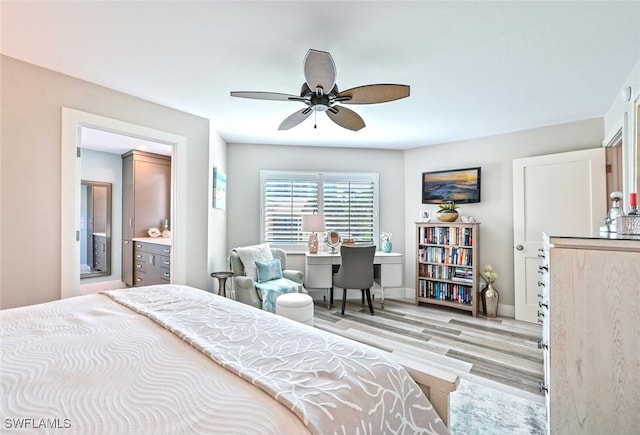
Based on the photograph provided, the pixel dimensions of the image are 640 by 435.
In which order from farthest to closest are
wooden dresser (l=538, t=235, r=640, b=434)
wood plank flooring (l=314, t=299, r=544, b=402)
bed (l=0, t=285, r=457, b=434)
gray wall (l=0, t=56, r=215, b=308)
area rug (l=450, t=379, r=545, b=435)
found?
wood plank flooring (l=314, t=299, r=544, b=402)
gray wall (l=0, t=56, r=215, b=308)
area rug (l=450, t=379, r=545, b=435)
wooden dresser (l=538, t=235, r=640, b=434)
bed (l=0, t=285, r=457, b=434)

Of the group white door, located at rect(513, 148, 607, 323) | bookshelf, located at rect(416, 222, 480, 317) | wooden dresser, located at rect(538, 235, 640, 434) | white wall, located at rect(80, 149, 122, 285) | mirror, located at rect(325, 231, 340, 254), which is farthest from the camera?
white wall, located at rect(80, 149, 122, 285)

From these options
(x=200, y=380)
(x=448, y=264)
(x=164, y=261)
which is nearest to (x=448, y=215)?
(x=448, y=264)

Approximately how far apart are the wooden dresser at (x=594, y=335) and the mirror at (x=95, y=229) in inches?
246

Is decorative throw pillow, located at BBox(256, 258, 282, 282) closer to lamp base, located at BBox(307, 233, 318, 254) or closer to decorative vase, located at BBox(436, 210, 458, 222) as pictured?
lamp base, located at BBox(307, 233, 318, 254)

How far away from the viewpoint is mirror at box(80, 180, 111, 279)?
5.27 metres

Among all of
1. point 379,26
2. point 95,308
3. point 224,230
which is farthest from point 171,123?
point 379,26

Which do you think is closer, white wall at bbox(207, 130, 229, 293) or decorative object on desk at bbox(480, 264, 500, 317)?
white wall at bbox(207, 130, 229, 293)

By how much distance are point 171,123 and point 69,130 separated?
91 cm

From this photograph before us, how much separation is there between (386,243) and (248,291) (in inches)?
86.5

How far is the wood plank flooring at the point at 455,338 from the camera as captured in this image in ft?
7.89

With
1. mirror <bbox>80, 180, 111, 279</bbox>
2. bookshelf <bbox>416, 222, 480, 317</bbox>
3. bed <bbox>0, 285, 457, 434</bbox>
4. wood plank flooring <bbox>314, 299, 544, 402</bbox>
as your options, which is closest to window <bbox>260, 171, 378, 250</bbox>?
bookshelf <bbox>416, 222, 480, 317</bbox>

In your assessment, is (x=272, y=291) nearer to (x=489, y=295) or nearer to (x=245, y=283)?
(x=245, y=283)

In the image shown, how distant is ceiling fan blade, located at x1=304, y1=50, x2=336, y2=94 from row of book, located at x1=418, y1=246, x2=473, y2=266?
3.10m

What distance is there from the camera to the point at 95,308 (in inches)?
63.4
